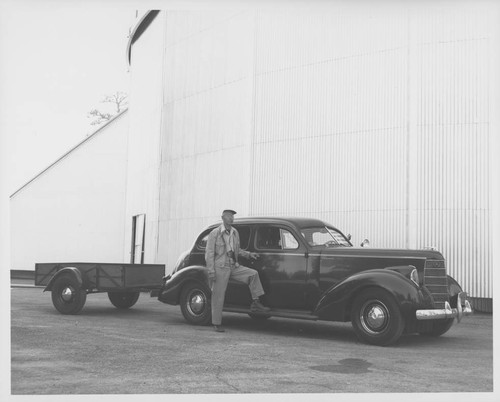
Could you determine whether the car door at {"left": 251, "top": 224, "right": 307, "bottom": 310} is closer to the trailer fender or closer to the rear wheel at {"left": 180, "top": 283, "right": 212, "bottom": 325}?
the rear wheel at {"left": 180, "top": 283, "right": 212, "bottom": 325}

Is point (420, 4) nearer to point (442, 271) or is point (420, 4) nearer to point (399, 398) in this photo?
point (442, 271)

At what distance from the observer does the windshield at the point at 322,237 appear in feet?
27.9

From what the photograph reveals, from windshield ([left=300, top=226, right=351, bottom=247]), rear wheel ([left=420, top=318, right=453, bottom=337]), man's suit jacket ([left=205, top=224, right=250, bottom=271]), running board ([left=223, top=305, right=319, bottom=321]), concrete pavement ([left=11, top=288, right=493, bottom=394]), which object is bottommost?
concrete pavement ([left=11, top=288, right=493, bottom=394])

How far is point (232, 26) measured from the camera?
14398 mm

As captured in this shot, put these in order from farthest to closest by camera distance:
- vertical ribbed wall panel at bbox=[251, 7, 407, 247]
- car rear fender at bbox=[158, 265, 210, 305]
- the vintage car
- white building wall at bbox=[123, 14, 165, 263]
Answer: white building wall at bbox=[123, 14, 165, 263] < vertical ribbed wall panel at bbox=[251, 7, 407, 247] < car rear fender at bbox=[158, 265, 210, 305] < the vintage car

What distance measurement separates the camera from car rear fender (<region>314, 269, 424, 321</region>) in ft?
23.9

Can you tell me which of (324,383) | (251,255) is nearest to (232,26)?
(251,255)

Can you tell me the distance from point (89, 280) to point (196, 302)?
6.79ft

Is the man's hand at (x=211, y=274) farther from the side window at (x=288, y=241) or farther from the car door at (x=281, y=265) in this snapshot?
the side window at (x=288, y=241)

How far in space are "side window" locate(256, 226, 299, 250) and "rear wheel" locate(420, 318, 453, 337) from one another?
205 cm

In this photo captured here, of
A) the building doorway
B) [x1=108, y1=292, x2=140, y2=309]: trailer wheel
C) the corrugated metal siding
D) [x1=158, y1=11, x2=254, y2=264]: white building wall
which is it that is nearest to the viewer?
the corrugated metal siding

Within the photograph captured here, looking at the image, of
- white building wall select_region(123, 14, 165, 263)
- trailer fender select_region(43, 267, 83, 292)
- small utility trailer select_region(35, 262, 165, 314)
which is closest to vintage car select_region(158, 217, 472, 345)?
small utility trailer select_region(35, 262, 165, 314)

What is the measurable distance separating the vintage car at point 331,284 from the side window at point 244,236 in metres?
0.01

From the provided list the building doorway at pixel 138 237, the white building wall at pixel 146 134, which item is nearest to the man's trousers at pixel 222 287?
the white building wall at pixel 146 134
